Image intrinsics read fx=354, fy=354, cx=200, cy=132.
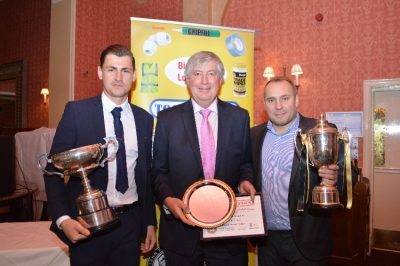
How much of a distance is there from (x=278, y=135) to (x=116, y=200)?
3.40 ft

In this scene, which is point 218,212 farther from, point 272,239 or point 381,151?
point 381,151

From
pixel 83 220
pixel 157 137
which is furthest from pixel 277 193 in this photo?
pixel 83 220

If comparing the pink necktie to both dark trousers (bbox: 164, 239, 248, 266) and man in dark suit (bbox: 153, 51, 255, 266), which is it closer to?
man in dark suit (bbox: 153, 51, 255, 266)

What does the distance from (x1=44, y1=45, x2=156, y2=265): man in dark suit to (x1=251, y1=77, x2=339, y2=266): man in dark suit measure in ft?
2.37

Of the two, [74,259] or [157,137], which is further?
[157,137]

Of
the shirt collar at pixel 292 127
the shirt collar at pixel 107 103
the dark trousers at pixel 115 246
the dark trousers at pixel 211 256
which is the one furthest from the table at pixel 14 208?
the shirt collar at pixel 292 127

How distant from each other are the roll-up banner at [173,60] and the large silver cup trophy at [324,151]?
1456 mm

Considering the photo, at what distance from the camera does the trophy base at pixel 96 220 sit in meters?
1.59

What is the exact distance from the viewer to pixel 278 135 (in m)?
2.18

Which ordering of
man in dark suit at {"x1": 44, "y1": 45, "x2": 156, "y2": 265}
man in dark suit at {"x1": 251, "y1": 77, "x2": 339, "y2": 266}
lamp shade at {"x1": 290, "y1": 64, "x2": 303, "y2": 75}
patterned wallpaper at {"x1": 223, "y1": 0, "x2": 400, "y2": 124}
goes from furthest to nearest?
1. lamp shade at {"x1": 290, "y1": 64, "x2": 303, "y2": 75}
2. patterned wallpaper at {"x1": 223, "y1": 0, "x2": 400, "y2": 124}
3. man in dark suit at {"x1": 251, "y1": 77, "x2": 339, "y2": 266}
4. man in dark suit at {"x1": 44, "y1": 45, "x2": 156, "y2": 265}

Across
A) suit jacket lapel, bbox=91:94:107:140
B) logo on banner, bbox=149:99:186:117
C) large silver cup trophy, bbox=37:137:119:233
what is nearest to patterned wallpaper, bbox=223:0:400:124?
logo on banner, bbox=149:99:186:117

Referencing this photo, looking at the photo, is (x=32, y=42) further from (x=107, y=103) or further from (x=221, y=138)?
(x=221, y=138)

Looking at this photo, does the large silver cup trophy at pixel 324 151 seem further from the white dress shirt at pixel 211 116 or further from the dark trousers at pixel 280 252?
the white dress shirt at pixel 211 116

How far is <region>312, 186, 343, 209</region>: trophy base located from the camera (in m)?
1.86
